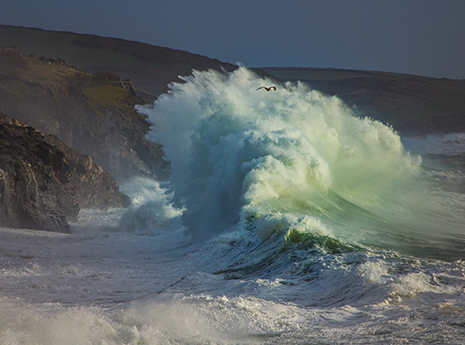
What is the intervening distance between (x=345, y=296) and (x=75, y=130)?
36.1 m

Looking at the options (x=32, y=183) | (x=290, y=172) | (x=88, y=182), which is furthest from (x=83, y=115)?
(x=290, y=172)

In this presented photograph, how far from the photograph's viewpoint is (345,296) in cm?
674

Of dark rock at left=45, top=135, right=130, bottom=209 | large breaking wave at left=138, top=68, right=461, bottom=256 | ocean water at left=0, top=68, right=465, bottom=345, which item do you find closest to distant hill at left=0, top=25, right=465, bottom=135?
dark rock at left=45, top=135, right=130, bottom=209

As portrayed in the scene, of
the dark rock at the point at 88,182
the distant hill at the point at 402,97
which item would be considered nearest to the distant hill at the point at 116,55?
the distant hill at the point at 402,97

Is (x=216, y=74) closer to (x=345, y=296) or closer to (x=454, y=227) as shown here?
(x=454, y=227)

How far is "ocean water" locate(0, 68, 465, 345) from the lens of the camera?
5.49 m

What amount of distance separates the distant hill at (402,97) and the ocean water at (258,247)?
55.1m

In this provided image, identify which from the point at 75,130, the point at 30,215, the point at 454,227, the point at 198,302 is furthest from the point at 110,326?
the point at 75,130

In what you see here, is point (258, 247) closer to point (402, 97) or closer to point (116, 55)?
point (402, 97)

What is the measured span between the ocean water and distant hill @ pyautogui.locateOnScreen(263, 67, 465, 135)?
5506cm

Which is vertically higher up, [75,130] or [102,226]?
[75,130]

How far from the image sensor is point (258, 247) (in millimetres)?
10414

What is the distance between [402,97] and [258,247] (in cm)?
8894

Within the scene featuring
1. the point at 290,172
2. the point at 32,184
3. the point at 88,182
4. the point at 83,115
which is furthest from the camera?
the point at 83,115
